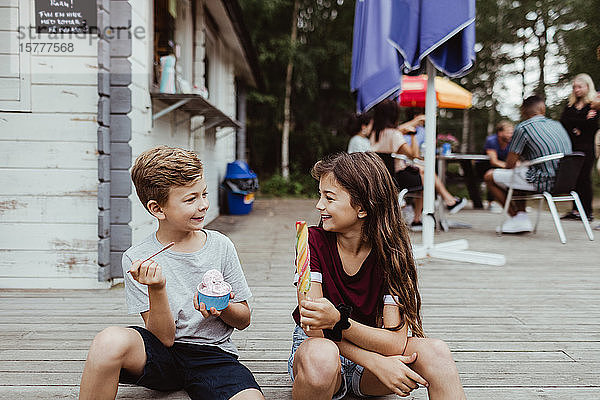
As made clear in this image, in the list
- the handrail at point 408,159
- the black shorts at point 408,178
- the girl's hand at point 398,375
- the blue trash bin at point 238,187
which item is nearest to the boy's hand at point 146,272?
the girl's hand at point 398,375

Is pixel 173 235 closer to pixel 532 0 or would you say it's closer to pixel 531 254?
pixel 531 254

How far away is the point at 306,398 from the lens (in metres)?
1.59

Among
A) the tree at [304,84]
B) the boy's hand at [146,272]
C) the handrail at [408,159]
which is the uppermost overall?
the tree at [304,84]

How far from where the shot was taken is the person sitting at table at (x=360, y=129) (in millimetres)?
5809

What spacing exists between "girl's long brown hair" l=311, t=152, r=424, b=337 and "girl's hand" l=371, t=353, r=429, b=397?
0.15 m

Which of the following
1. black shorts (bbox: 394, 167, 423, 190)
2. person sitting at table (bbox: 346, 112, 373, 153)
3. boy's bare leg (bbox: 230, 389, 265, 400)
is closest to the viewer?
boy's bare leg (bbox: 230, 389, 265, 400)

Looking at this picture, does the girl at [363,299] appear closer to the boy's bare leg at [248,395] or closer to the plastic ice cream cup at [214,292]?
the boy's bare leg at [248,395]

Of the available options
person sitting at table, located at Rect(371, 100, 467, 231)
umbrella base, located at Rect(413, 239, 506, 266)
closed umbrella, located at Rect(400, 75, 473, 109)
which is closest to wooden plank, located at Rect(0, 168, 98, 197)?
umbrella base, located at Rect(413, 239, 506, 266)

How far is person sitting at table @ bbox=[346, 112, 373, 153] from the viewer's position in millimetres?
5809

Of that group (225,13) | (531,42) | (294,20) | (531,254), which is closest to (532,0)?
(531,42)

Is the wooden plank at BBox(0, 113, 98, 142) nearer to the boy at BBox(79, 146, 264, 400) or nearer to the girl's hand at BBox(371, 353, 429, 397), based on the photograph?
the boy at BBox(79, 146, 264, 400)

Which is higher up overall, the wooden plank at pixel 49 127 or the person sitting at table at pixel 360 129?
the person sitting at table at pixel 360 129

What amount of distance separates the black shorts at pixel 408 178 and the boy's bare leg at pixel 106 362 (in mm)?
4354

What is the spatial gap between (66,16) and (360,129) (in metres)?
3.45
